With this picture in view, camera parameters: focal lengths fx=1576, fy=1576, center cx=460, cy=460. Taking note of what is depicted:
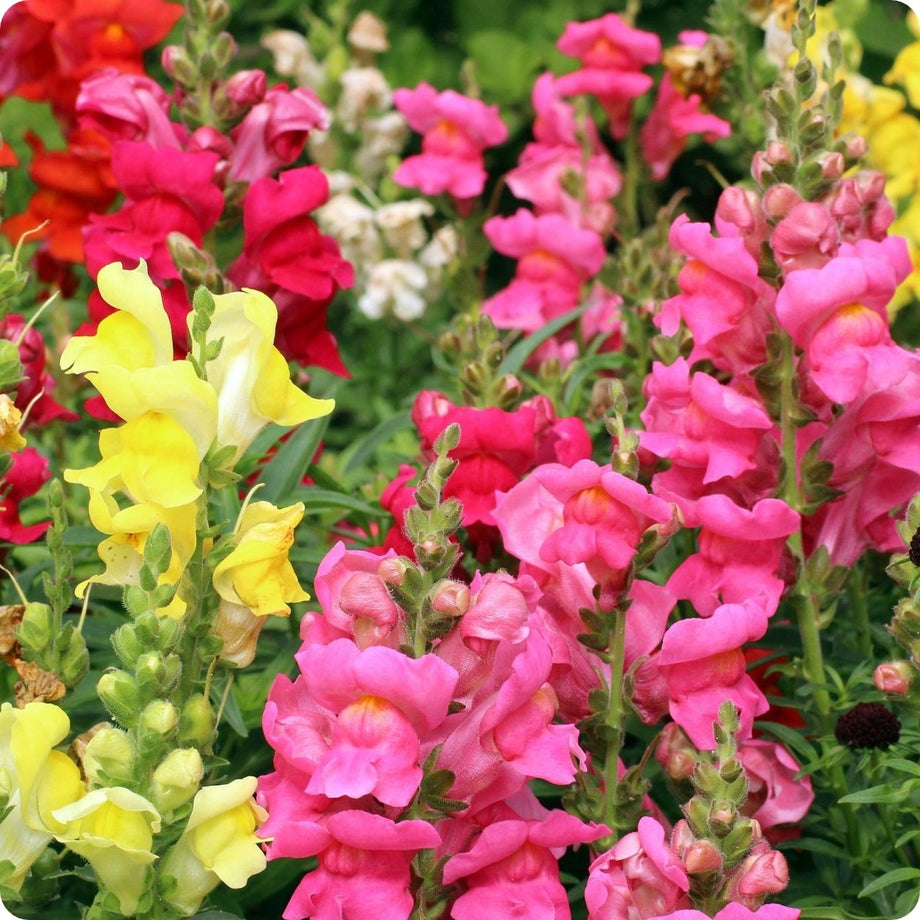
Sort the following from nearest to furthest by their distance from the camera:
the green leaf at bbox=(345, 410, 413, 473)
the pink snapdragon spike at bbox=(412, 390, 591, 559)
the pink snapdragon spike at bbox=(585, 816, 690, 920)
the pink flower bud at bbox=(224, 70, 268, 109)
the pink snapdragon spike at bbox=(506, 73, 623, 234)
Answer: the pink snapdragon spike at bbox=(585, 816, 690, 920) → the pink snapdragon spike at bbox=(412, 390, 591, 559) → the pink flower bud at bbox=(224, 70, 268, 109) → the green leaf at bbox=(345, 410, 413, 473) → the pink snapdragon spike at bbox=(506, 73, 623, 234)

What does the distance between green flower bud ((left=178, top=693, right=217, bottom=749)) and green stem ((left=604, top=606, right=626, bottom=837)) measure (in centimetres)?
34

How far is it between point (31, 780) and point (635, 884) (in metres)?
0.44

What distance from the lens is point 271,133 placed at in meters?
1.79

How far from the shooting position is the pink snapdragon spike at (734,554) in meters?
1.39

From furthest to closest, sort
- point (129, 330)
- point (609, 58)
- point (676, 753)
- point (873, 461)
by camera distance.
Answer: point (609, 58) < point (873, 461) < point (676, 753) < point (129, 330)

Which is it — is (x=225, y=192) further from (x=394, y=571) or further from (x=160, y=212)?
(x=394, y=571)

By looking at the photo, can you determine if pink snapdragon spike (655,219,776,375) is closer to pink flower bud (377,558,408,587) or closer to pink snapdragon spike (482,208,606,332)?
pink flower bud (377,558,408,587)

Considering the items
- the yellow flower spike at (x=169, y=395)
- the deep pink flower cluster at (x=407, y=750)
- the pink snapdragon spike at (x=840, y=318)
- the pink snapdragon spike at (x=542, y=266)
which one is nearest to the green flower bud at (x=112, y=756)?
the deep pink flower cluster at (x=407, y=750)

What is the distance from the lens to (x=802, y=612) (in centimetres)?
147

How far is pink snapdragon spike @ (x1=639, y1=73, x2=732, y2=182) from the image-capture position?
90.6 inches

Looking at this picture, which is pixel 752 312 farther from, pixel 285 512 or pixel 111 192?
pixel 111 192

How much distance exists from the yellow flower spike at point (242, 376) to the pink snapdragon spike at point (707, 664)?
374mm

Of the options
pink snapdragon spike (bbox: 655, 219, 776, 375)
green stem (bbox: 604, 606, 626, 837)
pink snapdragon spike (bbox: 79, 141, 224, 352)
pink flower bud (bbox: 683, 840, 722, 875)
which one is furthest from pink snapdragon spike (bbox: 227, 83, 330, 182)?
pink flower bud (bbox: 683, 840, 722, 875)

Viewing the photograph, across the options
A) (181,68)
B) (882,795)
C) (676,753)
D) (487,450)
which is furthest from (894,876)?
(181,68)
